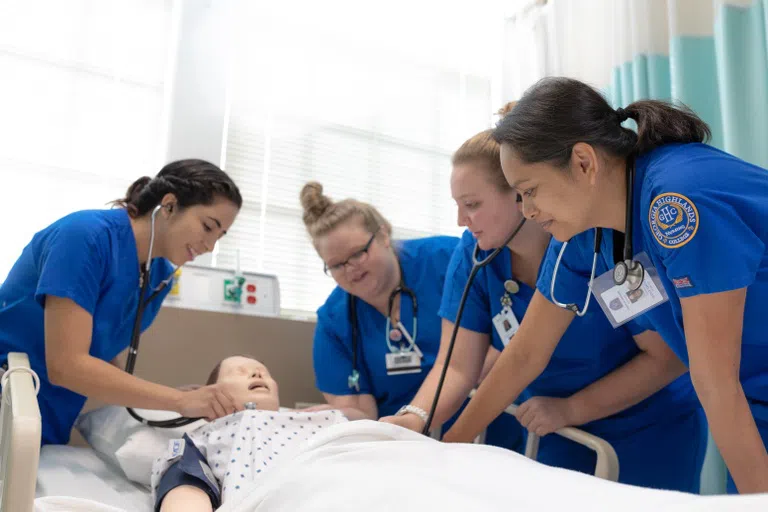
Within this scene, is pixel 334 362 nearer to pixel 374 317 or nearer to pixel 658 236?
pixel 374 317

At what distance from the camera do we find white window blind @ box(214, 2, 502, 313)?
278 cm

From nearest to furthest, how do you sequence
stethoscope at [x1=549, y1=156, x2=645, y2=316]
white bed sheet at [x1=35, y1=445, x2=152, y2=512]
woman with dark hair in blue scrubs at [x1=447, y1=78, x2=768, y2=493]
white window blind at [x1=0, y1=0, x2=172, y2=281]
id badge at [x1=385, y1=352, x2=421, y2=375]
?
1. woman with dark hair in blue scrubs at [x1=447, y1=78, x2=768, y2=493]
2. stethoscope at [x1=549, y1=156, x2=645, y2=316]
3. white bed sheet at [x1=35, y1=445, x2=152, y2=512]
4. id badge at [x1=385, y1=352, x2=421, y2=375]
5. white window blind at [x1=0, y1=0, x2=172, y2=281]

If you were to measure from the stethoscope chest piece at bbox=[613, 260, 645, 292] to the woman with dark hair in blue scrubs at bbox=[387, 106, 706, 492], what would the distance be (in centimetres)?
34

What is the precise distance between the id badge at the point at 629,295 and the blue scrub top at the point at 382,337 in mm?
730

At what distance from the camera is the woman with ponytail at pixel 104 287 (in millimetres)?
1489

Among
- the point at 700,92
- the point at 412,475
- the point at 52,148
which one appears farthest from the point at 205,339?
the point at 700,92

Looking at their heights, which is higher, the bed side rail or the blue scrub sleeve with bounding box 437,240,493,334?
the blue scrub sleeve with bounding box 437,240,493,334

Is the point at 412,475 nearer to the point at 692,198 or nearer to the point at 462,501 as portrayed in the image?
the point at 462,501

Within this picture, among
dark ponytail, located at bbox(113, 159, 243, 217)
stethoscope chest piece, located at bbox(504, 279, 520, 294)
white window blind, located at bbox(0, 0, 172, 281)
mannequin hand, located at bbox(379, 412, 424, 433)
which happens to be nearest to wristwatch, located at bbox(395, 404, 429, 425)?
mannequin hand, located at bbox(379, 412, 424, 433)

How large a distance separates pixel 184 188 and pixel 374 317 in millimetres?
640

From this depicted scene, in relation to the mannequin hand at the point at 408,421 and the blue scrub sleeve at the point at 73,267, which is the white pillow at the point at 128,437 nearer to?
the blue scrub sleeve at the point at 73,267

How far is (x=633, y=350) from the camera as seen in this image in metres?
1.59

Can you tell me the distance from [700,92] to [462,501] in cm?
181

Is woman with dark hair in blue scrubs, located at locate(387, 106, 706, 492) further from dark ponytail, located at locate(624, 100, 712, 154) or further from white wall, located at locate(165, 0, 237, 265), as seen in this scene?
white wall, located at locate(165, 0, 237, 265)
